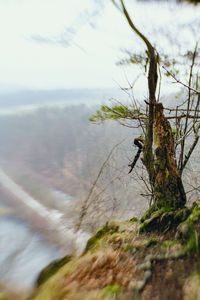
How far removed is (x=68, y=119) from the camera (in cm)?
3709

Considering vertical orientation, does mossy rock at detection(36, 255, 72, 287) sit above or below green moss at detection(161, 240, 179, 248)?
below

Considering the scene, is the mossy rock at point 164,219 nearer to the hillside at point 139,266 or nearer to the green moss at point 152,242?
the hillside at point 139,266

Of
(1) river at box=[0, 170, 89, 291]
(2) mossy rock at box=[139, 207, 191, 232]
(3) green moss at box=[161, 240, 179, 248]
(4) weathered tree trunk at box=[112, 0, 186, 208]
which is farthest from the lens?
(1) river at box=[0, 170, 89, 291]

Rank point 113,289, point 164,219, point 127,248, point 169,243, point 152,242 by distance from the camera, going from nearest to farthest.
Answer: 1. point 113,289
2. point 169,243
3. point 152,242
4. point 127,248
5. point 164,219

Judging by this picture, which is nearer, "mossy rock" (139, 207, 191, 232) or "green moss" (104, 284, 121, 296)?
"green moss" (104, 284, 121, 296)

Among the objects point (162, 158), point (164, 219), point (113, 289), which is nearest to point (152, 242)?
point (164, 219)

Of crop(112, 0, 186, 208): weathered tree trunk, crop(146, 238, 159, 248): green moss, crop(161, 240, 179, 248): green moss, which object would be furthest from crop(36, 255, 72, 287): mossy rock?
crop(112, 0, 186, 208): weathered tree trunk

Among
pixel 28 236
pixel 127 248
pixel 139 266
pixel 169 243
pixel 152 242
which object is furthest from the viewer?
pixel 28 236

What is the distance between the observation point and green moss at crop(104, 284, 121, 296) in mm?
1533

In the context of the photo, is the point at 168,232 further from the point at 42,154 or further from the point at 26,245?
the point at 42,154

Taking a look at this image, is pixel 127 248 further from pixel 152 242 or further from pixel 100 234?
pixel 100 234

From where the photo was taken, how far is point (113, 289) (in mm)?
1571

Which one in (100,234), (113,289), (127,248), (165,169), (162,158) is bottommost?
(113,289)

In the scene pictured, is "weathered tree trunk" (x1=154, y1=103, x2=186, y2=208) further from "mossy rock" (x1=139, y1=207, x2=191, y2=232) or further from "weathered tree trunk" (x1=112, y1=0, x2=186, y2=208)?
"mossy rock" (x1=139, y1=207, x2=191, y2=232)
